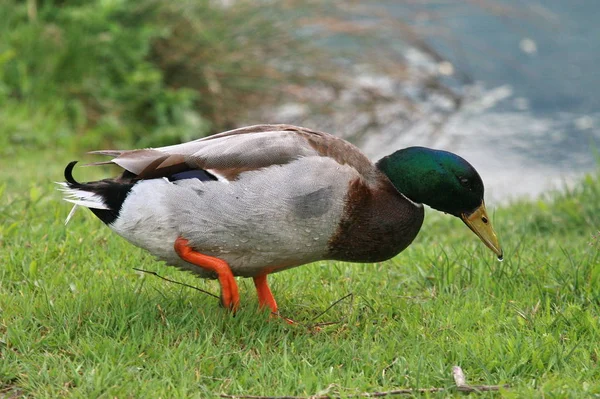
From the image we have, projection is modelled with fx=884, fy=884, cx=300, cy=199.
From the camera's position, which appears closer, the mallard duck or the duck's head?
the mallard duck

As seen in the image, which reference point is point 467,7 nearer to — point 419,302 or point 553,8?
point 553,8

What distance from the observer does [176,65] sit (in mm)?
8500

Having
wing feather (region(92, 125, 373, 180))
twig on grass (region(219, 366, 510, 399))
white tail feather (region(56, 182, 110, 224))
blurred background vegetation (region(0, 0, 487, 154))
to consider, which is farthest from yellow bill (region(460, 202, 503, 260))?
blurred background vegetation (region(0, 0, 487, 154))

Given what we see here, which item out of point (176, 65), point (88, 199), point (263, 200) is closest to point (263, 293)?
point (263, 200)

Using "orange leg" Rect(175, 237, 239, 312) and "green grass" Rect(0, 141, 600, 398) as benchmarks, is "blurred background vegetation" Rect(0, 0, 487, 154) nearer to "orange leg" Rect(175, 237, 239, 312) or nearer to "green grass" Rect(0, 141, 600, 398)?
"green grass" Rect(0, 141, 600, 398)

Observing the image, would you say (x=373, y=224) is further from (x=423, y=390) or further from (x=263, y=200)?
(x=423, y=390)

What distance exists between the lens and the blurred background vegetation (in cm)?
760

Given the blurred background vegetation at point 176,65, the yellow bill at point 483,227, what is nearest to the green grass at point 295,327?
the yellow bill at point 483,227

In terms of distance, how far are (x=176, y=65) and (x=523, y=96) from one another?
4.06 meters

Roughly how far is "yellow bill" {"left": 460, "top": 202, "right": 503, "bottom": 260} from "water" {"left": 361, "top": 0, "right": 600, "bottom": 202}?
3.87 m

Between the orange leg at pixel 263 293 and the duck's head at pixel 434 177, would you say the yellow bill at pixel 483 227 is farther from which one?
the orange leg at pixel 263 293

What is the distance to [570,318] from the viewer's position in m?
3.52

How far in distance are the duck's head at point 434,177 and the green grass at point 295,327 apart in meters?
0.46

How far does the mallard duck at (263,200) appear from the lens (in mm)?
3303
